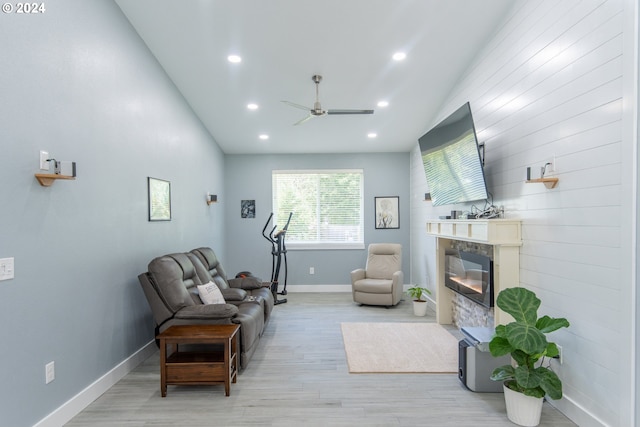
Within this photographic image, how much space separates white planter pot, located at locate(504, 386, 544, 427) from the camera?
2297mm

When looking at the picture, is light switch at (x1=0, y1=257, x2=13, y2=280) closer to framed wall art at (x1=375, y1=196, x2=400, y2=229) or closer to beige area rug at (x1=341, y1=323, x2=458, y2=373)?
beige area rug at (x1=341, y1=323, x2=458, y2=373)

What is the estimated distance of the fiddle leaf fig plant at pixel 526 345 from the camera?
87.7 inches

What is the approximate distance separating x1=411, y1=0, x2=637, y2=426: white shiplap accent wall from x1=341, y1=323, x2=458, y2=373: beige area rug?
110cm

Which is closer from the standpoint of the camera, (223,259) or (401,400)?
(401,400)

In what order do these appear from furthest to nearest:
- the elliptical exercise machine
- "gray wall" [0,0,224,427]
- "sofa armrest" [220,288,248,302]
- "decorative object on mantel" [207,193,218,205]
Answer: the elliptical exercise machine → "decorative object on mantel" [207,193,218,205] → "sofa armrest" [220,288,248,302] → "gray wall" [0,0,224,427]

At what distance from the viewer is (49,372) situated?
2.25 metres

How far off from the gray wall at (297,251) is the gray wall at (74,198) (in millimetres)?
2687

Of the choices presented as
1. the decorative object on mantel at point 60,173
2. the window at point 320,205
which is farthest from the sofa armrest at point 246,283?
the decorative object on mantel at point 60,173

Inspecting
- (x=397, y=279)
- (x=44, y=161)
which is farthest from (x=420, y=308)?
(x=44, y=161)

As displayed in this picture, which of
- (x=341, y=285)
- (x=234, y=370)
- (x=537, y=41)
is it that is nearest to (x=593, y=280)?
(x=537, y=41)

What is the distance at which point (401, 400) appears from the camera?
266cm

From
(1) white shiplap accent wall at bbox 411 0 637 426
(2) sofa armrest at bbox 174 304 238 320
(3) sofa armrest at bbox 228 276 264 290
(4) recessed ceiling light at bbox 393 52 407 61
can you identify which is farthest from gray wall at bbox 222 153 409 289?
(2) sofa armrest at bbox 174 304 238 320

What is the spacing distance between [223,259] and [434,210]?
385cm

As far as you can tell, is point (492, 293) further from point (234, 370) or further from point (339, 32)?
point (339, 32)
